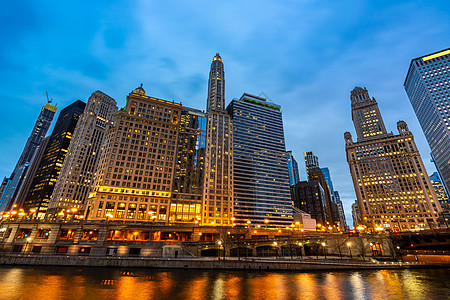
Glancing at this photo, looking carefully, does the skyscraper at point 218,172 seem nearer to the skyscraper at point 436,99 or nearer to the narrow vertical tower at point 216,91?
the narrow vertical tower at point 216,91

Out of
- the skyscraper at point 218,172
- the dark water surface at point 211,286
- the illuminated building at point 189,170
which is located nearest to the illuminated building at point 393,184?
the skyscraper at point 218,172

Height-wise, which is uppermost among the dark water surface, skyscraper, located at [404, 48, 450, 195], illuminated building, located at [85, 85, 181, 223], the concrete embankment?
skyscraper, located at [404, 48, 450, 195]

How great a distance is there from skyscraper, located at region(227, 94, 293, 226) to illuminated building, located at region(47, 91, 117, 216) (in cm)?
9108

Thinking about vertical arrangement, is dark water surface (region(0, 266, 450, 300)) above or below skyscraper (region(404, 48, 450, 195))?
below

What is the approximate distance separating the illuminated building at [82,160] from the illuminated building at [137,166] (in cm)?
3837

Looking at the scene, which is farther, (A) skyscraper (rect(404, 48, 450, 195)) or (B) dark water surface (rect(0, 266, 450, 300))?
(A) skyscraper (rect(404, 48, 450, 195))

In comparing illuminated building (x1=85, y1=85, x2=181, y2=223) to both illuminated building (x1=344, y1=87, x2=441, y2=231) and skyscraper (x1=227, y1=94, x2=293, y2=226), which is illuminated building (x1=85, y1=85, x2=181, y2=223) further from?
illuminated building (x1=344, y1=87, x2=441, y2=231)

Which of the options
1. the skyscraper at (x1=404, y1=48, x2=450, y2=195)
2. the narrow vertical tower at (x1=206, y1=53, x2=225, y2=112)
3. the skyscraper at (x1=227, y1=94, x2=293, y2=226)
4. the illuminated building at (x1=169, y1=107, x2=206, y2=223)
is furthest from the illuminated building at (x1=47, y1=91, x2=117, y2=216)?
the skyscraper at (x1=404, y1=48, x2=450, y2=195)

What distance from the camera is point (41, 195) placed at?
7111 inches

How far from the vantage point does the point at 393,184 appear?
157 metres

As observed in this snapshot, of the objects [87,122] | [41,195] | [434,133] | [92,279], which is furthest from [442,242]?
[41,195]

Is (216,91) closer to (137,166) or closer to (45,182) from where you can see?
(137,166)

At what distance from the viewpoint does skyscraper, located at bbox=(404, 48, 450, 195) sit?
509ft

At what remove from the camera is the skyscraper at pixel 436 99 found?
509ft
